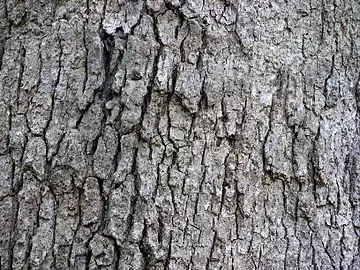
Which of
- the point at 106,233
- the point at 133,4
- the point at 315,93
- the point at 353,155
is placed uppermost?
the point at 133,4

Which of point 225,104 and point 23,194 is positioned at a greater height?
point 225,104

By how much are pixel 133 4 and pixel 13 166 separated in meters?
0.45

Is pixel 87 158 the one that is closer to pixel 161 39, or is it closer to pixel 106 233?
pixel 106 233

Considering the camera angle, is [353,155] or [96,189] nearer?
[96,189]

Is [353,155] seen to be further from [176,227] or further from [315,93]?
[176,227]

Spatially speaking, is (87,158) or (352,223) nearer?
(87,158)

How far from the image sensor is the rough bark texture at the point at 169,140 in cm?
124

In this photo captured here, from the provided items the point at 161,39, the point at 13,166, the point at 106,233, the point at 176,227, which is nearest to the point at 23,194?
the point at 13,166

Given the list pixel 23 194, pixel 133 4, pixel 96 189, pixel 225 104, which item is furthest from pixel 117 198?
pixel 133 4

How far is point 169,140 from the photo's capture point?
1.26m

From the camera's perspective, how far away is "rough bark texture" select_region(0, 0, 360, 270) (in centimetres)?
124

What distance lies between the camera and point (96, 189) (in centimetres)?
124

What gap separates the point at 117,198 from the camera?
1.23 meters

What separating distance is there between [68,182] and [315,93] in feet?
1.98
